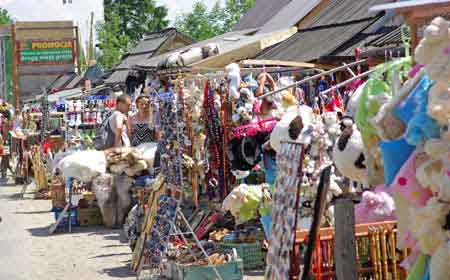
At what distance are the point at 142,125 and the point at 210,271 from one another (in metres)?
5.57

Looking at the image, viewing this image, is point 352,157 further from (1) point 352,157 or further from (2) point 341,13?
(2) point 341,13

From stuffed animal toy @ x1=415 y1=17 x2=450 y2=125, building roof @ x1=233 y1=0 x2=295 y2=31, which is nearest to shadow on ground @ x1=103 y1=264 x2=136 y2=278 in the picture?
stuffed animal toy @ x1=415 y1=17 x2=450 y2=125

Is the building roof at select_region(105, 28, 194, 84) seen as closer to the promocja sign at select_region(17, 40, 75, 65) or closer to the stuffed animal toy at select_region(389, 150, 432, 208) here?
the stuffed animal toy at select_region(389, 150, 432, 208)

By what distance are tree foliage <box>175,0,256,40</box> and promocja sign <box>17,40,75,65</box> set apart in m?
15.6

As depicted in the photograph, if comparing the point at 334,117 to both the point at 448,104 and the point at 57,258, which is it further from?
the point at 57,258

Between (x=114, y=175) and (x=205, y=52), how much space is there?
423 cm

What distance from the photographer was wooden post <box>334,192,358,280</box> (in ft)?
21.7

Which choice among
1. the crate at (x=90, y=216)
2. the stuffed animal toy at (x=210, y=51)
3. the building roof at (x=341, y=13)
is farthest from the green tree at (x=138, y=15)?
the crate at (x=90, y=216)

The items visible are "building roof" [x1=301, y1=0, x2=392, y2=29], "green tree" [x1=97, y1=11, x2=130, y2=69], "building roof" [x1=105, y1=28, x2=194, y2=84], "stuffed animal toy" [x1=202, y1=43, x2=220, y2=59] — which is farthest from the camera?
"green tree" [x1=97, y1=11, x2=130, y2=69]

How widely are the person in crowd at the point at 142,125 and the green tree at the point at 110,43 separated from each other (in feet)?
156

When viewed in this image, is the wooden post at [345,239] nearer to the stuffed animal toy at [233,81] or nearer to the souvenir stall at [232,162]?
the souvenir stall at [232,162]

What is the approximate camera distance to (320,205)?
6445mm

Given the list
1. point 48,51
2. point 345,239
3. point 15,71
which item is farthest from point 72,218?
point 48,51

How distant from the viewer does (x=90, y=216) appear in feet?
51.4
